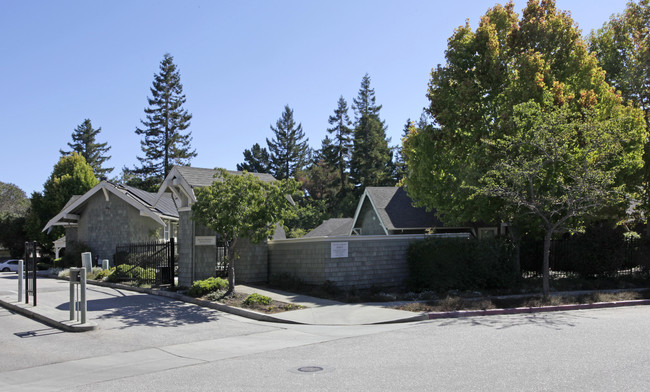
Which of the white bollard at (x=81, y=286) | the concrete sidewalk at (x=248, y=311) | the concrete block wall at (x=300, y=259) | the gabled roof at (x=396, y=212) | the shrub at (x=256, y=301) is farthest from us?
the gabled roof at (x=396, y=212)

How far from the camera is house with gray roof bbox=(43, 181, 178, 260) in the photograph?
1126 inches

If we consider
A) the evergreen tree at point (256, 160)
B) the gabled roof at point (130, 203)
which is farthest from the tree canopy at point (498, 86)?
the evergreen tree at point (256, 160)

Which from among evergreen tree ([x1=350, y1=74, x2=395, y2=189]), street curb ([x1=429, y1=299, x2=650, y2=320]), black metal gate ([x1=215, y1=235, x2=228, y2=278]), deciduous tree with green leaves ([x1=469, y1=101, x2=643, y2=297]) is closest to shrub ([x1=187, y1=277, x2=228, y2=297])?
black metal gate ([x1=215, y1=235, x2=228, y2=278])

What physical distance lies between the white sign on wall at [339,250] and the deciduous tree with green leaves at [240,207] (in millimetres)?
2271

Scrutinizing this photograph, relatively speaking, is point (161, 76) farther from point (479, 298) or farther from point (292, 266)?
point (479, 298)

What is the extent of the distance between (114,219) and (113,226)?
1.32 ft

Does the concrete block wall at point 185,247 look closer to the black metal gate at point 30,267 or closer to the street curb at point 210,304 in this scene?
the street curb at point 210,304

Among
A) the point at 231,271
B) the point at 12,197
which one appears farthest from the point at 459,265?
the point at 12,197

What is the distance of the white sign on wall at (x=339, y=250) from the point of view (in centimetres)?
1714

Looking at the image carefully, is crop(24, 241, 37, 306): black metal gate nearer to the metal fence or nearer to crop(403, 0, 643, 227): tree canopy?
crop(403, 0, 643, 227): tree canopy

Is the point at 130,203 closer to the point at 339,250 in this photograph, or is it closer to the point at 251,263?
the point at 251,263

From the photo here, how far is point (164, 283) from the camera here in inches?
734

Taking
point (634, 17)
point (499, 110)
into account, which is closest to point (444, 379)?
point (499, 110)

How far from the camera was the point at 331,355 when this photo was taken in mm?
8641
